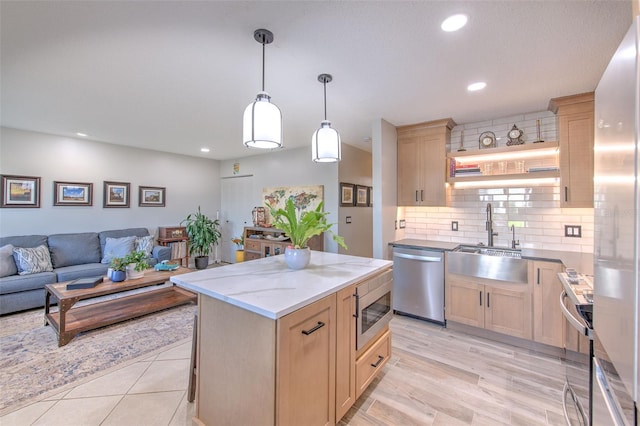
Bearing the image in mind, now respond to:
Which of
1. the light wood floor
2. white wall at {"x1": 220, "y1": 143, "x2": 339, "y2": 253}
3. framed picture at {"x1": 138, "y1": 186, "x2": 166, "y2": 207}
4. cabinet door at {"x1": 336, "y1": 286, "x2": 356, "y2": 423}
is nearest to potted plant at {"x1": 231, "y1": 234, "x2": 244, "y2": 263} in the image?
white wall at {"x1": 220, "y1": 143, "x2": 339, "y2": 253}

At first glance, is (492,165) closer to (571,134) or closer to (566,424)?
(571,134)

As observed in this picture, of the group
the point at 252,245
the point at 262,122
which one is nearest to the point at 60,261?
the point at 252,245

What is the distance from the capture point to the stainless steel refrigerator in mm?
664

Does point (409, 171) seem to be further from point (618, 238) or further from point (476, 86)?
point (618, 238)

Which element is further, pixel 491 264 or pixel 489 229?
pixel 489 229

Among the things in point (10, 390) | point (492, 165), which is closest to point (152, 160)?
point (10, 390)

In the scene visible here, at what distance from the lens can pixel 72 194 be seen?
14.5ft

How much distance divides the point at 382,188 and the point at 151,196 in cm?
466

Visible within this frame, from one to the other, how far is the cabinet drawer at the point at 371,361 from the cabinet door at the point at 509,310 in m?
1.36

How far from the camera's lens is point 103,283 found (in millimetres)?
3049

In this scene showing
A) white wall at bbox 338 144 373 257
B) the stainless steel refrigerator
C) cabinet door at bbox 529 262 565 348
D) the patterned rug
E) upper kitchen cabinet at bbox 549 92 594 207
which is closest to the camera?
the stainless steel refrigerator

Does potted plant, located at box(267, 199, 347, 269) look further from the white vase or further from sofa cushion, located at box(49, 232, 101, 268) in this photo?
sofa cushion, located at box(49, 232, 101, 268)

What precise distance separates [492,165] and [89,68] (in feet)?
13.7

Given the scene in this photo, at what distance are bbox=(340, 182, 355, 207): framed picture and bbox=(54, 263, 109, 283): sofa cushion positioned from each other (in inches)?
153
